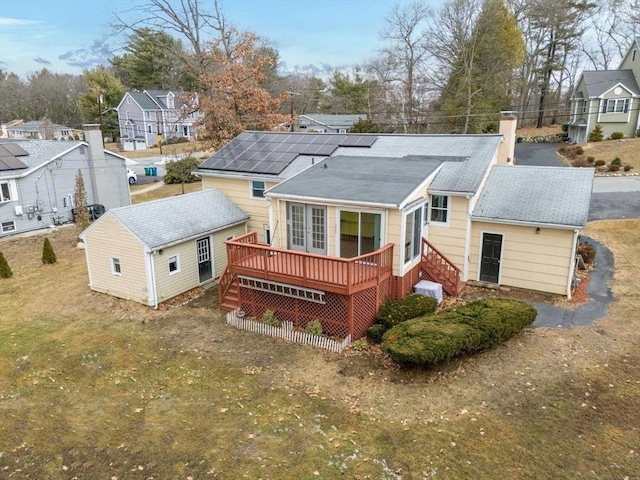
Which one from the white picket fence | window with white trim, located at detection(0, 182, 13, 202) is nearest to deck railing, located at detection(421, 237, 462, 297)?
the white picket fence

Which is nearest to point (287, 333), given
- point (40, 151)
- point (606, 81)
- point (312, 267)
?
point (312, 267)

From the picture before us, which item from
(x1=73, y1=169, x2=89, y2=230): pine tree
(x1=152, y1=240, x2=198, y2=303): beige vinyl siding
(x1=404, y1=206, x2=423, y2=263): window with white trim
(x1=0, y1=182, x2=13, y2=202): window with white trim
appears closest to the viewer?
(x1=404, y1=206, x2=423, y2=263): window with white trim

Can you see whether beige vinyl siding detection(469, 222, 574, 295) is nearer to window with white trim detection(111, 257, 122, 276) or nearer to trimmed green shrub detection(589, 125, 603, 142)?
window with white trim detection(111, 257, 122, 276)


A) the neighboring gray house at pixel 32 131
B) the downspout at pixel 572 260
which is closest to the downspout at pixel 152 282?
the downspout at pixel 572 260

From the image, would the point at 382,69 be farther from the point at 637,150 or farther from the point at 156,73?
the point at 156,73

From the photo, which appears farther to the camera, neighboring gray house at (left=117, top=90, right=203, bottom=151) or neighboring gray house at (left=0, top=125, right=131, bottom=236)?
neighboring gray house at (left=117, top=90, right=203, bottom=151)

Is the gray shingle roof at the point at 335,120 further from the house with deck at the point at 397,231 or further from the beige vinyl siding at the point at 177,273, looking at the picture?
the beige vinyl siding at the point at 177,273

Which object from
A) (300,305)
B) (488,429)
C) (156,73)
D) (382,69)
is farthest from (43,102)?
(488,429)
